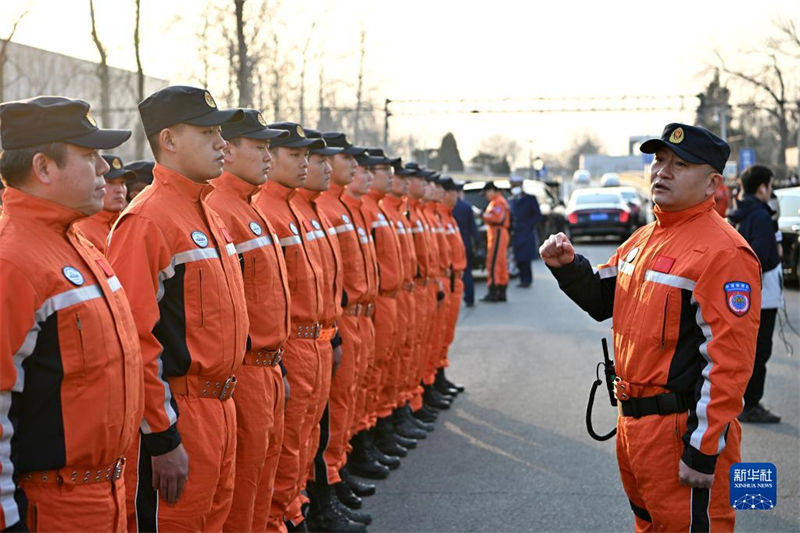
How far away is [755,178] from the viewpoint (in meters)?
8.59

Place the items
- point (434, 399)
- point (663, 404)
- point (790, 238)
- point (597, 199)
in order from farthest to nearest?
point (597, 199) < point (790, 238) < point (434, 399) < point (663, 404)

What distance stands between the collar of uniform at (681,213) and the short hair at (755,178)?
15.4ft

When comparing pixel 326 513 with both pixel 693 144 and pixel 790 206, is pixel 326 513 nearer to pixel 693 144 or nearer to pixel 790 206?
pixel 693 144

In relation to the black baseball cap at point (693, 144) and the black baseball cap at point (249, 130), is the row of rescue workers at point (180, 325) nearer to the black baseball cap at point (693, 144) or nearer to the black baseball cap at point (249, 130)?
the black baseball cap at point (249, 130)

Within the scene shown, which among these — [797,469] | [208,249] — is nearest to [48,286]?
[208,249]

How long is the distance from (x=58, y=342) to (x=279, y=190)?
9.19ft

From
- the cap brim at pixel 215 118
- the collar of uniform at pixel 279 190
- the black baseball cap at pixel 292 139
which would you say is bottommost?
the collar of uniform at pixel 279 190

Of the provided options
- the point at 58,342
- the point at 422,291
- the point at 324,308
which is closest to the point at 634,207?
the point at 422,291

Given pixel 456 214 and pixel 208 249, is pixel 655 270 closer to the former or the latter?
pixel 208 249

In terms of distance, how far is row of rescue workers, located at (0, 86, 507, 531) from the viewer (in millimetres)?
3166

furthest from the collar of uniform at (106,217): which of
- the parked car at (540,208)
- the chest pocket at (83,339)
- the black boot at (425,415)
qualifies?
the parked car at (540,208)


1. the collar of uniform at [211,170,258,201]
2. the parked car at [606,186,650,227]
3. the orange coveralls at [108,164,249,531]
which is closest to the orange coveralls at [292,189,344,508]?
the collar of uniform at [211,170,258,201]

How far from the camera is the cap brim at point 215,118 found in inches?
169

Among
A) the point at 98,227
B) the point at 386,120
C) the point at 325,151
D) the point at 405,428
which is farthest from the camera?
the point at 386,120
